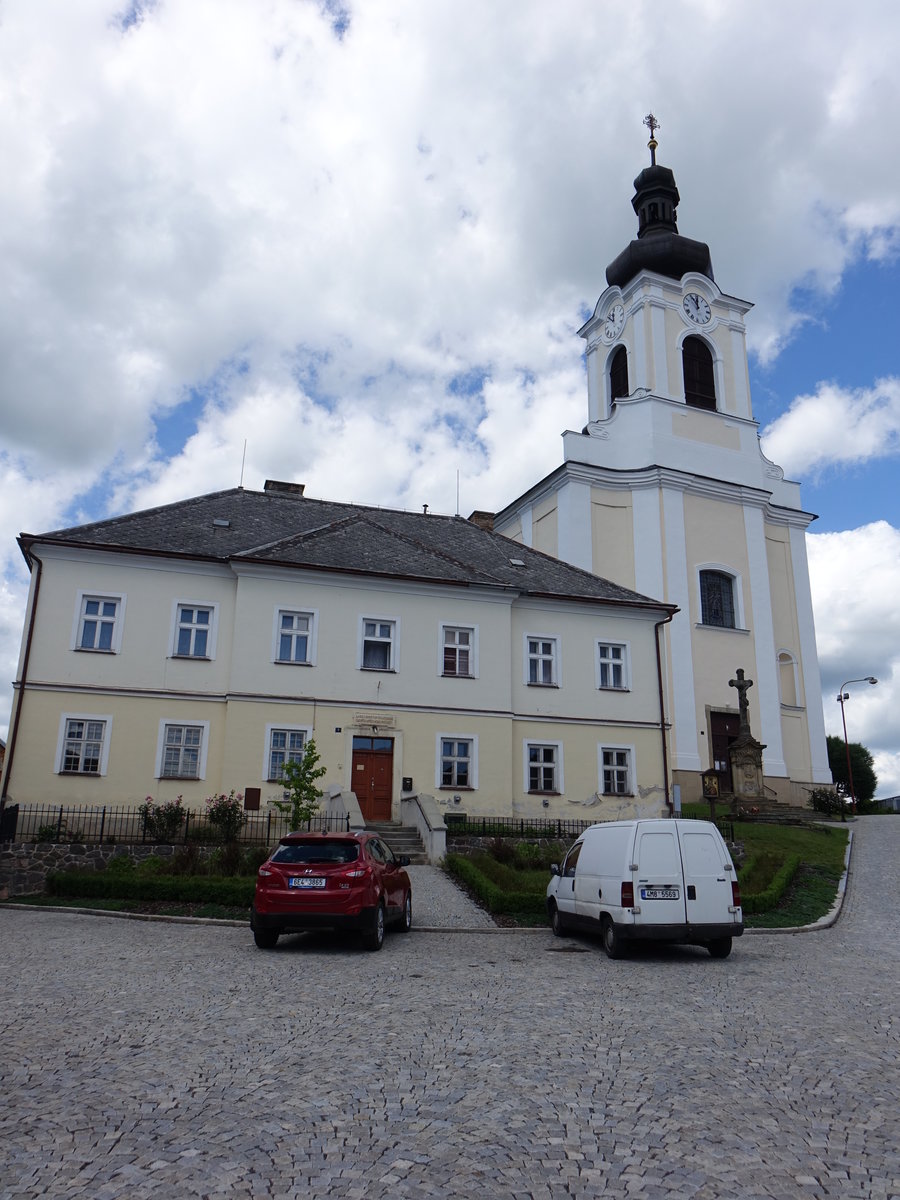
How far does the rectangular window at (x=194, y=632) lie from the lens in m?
26.8

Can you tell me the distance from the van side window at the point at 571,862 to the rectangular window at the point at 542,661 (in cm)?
1469

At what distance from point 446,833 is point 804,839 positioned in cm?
1117

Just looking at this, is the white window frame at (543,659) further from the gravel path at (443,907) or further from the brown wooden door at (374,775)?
the gravel path at (443,907)

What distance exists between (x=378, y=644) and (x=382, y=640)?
0.17 m

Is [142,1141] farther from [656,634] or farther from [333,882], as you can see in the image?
[656,634]

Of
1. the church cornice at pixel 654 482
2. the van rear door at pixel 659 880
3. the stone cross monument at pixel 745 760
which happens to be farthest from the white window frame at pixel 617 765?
the van rear door at pixel 659 880

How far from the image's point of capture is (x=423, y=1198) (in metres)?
4.43

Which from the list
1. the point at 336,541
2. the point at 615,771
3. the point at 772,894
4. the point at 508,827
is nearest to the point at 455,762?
the point at 508,827

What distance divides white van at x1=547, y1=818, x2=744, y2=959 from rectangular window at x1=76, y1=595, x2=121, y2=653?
17320 mm

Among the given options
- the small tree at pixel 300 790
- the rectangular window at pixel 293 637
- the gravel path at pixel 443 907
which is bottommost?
the gravel path at pixel 443 907

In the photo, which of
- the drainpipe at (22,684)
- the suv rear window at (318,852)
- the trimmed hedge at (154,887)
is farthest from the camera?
the drainpipe at (22,684)

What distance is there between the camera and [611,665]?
3102 cm

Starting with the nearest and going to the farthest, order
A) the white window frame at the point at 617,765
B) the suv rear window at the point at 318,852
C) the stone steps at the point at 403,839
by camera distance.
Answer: the suv rear window at the point at 318,852
the stone steps at the point at 403,839
the white window frame at the point at 617,765

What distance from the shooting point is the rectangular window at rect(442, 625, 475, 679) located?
28.6 metres
